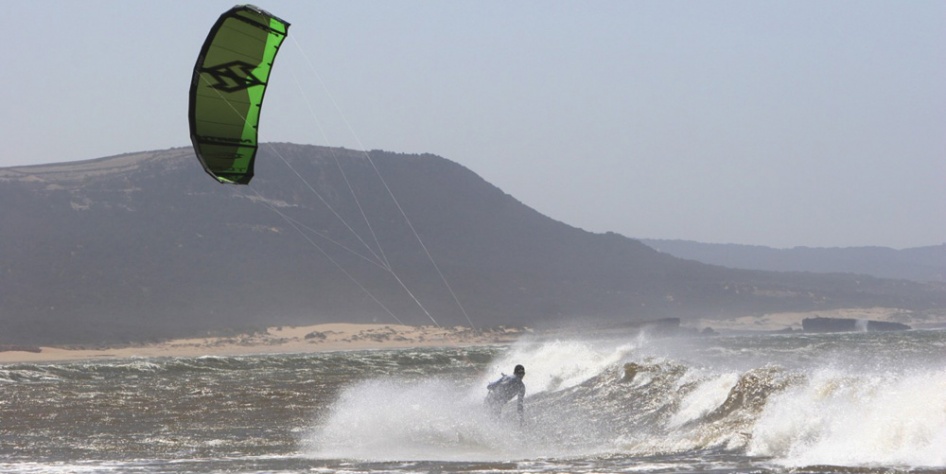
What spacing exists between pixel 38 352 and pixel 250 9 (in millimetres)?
64047

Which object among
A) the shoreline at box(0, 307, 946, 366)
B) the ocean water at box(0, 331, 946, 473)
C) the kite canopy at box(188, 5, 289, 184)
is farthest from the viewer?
the shoreline at box(0, 307, 946, 366)

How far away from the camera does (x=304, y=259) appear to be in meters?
122

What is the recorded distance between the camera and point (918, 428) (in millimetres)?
13547

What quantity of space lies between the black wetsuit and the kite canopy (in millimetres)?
5593

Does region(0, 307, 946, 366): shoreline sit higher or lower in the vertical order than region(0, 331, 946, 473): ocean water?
lower

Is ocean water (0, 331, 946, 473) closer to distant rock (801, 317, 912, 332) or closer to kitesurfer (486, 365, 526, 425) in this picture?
kitesurfer (486, 365, 526, 425)

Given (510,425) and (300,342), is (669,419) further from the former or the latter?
(300,342)

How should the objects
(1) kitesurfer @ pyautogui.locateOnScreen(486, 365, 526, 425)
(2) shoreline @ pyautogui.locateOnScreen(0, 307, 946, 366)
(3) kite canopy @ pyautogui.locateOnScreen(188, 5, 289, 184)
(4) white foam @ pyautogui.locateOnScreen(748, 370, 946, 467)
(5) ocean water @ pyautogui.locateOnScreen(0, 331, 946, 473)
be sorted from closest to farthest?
(4) white foam @ pyautogui.locateOnScreen(748, 370, 946, 467)
(5) ocean water @ pyautogui.locateOnScreen(0, 331, 946, 473)
(3) kite canopy @ pyautogui.locateOnScreen(188, 5, 289, 184)
(1) kitesurfer @ pyautogui.locateOnScreen(486, 365, 526, 425)
(2) shoreline @ pyautogui.locateOnScreen(0, 307, 946, 366)

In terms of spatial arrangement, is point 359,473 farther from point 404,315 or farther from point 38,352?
point 404,315

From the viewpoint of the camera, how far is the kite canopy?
16.9 m

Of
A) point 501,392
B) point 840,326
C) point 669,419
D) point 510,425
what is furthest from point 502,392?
point 840,326

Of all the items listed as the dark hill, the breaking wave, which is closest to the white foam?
the breaking wave

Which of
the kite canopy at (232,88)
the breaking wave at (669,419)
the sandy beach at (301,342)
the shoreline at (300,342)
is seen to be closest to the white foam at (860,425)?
the breaking wave at (669,419)

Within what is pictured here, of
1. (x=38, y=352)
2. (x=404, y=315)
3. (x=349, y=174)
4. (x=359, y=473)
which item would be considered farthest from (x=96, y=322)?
(x=359, y=473)
